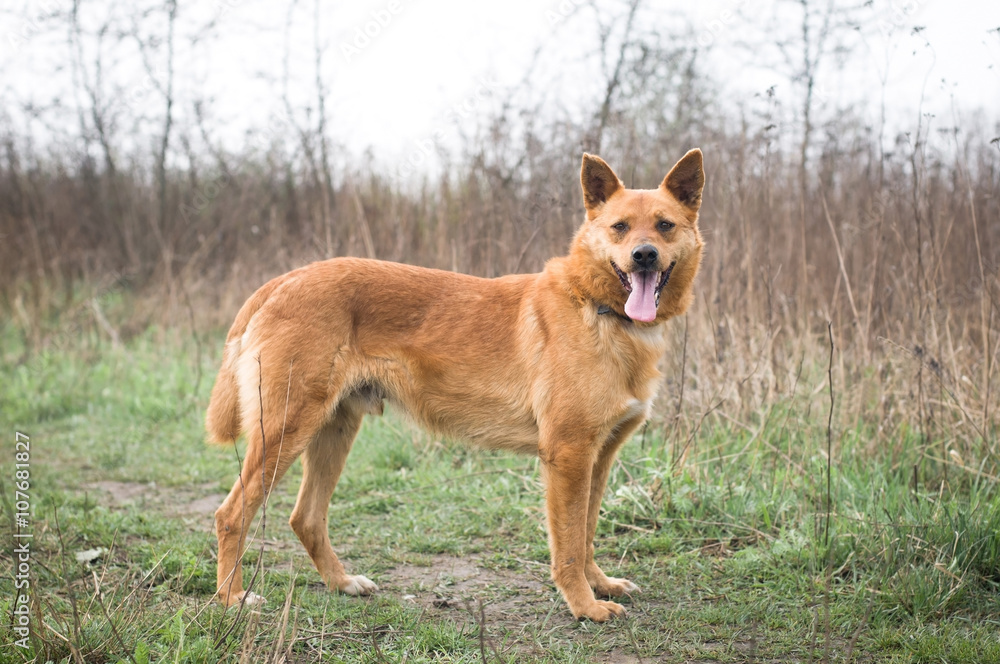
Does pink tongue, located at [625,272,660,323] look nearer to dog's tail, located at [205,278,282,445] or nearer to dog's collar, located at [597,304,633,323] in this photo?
dog's collar, located at [597,304,633,323]

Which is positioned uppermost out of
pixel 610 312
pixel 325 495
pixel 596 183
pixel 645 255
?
pixel 596 183

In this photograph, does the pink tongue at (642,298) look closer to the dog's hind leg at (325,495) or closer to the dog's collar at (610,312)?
the dog's collar at (610,312)

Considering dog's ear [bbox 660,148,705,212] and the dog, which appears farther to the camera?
dog's ear [bbox 660,148,705,212]

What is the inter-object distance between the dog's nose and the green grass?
1269mm

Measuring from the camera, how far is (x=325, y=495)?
3.47m

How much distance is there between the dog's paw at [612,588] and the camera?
3.25 m

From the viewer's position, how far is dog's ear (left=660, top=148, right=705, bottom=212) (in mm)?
3295

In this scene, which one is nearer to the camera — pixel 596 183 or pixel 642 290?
pixel 642 290

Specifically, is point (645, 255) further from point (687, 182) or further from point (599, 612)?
point (599, 612)

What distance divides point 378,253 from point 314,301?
3664mm

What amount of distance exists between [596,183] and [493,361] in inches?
37.9

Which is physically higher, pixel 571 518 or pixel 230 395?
pixel 230 395

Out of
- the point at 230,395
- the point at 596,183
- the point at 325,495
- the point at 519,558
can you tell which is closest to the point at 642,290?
the point at 596,183

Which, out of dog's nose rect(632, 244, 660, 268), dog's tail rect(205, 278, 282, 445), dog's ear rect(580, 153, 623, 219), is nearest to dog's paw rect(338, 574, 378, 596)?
dog's tail rect(205, 278, 282, 445)
